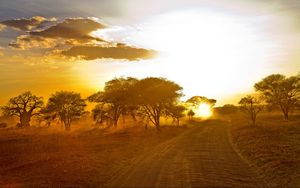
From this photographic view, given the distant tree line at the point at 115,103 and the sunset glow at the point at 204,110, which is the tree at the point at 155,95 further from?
the sunset glow at the point at 204,110

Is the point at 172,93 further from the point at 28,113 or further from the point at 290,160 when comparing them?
the point at 290,160

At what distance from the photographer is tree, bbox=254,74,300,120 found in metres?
94.5

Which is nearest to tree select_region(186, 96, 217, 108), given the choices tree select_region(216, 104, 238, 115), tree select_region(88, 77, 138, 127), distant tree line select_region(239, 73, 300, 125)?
tree select_region(216, 104, 238, 115)

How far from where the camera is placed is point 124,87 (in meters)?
79.2

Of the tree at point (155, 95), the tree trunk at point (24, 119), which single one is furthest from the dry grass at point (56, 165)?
the tree trunk at point (24, 119)

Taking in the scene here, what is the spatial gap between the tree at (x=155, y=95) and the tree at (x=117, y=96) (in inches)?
155

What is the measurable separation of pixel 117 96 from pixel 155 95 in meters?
13.7

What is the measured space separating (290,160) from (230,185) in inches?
370

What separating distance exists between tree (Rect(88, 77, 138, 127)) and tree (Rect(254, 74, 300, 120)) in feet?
139

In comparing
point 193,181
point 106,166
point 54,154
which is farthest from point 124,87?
point 193,181

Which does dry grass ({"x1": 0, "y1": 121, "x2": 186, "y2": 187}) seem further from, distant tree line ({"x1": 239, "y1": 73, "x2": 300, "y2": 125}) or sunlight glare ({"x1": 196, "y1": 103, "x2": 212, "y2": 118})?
sunlight glare ({"x1": 196, "y1": 103, "x2": 212, "y2": 118})

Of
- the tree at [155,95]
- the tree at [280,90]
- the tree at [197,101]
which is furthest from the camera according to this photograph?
the tree at [197,101]

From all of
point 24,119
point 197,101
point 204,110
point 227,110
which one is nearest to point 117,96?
point 24,119

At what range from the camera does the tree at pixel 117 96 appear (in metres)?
75.8
